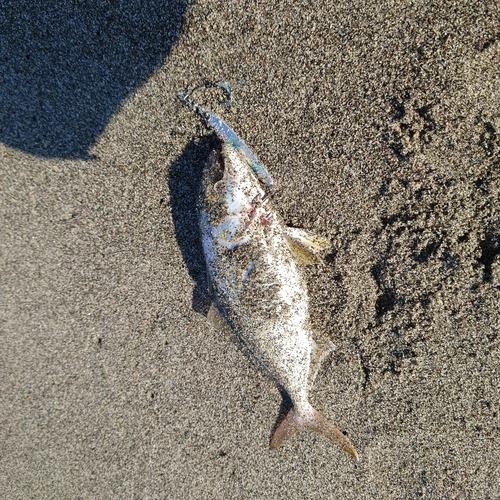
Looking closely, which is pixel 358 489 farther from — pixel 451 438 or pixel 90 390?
pixel 90 390

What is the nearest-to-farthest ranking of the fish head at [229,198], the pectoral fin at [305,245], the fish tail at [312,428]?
the fish head at [229,198] → the pectoral fin at [305,245] → the fish tail at [312,428]

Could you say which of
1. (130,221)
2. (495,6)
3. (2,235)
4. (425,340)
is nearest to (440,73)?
(495,6)

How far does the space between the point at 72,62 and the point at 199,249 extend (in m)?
1.47

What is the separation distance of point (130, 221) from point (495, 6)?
8.33 feet

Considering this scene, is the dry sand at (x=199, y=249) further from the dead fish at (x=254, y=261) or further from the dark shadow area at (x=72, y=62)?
the dead fish at (x=254, y=261)

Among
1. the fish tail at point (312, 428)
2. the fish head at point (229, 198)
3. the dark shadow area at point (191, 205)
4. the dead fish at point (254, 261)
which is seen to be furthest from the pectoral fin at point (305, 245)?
the fish tail at point (312, 428)

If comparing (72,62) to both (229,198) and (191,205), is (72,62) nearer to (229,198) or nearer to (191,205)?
(191,205)

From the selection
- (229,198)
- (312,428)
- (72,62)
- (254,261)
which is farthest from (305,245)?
(72,62)

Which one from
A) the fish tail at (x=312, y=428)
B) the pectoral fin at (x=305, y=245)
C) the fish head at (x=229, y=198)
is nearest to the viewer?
the fish head at (x=229, y=198)

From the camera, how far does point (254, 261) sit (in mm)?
1965

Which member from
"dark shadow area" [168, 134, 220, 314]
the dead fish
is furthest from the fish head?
"dark shadow area" [168, 134, 220, 314]

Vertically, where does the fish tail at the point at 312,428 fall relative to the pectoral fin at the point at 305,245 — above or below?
below

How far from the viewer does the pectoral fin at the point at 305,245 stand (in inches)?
81.4

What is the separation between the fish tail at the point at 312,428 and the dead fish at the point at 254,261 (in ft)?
0.68
